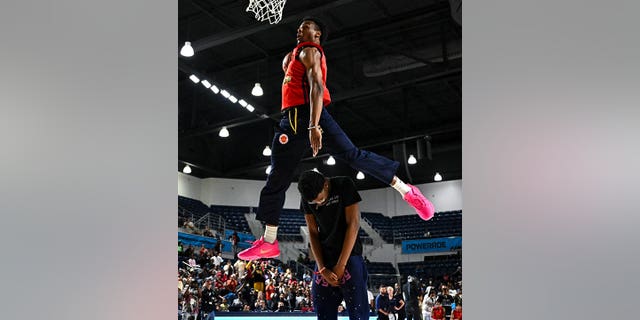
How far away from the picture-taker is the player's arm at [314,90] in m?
2.95

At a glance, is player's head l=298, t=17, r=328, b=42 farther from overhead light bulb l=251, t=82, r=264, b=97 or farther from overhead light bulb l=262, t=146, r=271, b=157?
overhead light bulb l=262, t=146, r=271, b=157

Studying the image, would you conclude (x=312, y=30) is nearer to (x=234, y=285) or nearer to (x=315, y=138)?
(x=315, y=138)

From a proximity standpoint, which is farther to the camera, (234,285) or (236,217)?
(234,285)

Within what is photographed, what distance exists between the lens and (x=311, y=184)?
296 cm

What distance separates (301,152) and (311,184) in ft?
0.57

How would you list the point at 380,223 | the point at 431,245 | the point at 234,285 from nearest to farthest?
1. the point at 380,223
2. the point at 431,245
3. the point at 234,285

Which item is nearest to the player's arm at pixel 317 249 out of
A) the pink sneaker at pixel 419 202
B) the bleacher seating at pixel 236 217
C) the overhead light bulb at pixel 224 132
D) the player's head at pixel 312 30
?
the bleacher seating at pixel 236 217

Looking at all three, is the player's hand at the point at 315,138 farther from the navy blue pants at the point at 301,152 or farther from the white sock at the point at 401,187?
the white sock at the point at 401,187

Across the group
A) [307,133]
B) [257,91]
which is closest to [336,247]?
[307,133]

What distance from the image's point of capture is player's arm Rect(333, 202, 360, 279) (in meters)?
3.05
